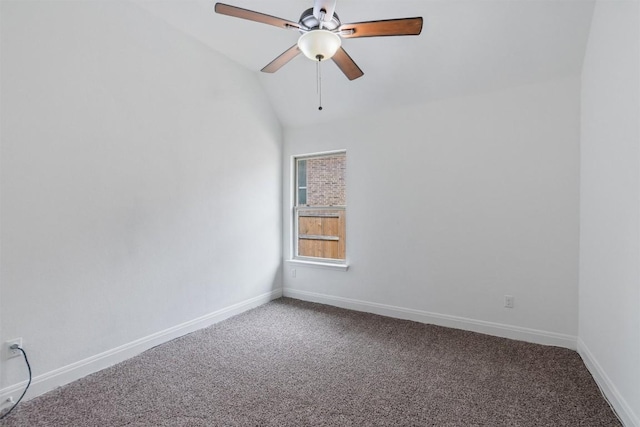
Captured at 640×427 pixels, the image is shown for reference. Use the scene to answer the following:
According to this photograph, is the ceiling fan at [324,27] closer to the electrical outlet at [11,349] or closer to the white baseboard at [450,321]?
the electrical outlet at [11,349]

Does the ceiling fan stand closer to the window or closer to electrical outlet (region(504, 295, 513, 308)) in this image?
the window

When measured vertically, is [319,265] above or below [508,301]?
above

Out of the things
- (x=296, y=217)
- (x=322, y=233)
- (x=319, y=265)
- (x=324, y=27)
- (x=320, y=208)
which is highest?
(x=324, y=27)

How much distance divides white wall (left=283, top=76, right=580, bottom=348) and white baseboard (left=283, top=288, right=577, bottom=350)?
0.01 m

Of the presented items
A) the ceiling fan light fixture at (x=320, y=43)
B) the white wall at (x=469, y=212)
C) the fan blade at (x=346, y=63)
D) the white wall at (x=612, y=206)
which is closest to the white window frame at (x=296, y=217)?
the white wall at (x=469, y=212)

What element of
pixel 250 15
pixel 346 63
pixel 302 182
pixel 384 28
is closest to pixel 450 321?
pixel 302 182

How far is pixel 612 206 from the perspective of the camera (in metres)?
2.10

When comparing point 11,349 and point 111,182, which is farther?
point 111,182

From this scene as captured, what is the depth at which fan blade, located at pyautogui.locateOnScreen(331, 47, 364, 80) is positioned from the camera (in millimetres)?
2318

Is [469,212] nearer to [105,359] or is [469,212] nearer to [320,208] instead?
[320,208]

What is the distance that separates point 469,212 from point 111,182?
322cm

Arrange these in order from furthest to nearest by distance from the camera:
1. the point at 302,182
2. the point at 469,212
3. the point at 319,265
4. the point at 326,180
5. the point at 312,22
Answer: the point at 302,182, the point at 326,180, the point at 319,265, the point at 469,212, the point at 312,22

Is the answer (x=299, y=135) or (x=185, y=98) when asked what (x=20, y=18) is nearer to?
(x=185, y=98)

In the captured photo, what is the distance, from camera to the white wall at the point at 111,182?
6.96 feet
